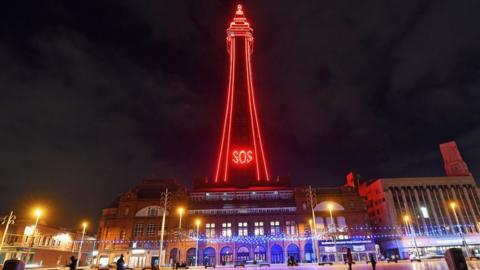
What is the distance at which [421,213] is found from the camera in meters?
74.8

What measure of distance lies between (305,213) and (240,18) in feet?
229

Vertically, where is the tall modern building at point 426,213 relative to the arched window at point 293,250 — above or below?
above

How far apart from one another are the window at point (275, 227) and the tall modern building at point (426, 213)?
29.0 m

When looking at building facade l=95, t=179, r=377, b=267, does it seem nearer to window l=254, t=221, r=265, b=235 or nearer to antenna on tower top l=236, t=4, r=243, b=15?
window l=254, t=221, r=265, b=235

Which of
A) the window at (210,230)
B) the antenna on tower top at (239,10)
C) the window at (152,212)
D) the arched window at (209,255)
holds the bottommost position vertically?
the arched window at (209,255)

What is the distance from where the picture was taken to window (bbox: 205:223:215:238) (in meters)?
64.4

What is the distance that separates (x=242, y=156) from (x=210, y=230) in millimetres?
23796

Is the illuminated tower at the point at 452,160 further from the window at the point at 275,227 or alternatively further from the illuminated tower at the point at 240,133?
the window at the point at 275,227

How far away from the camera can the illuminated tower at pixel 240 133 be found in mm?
79000

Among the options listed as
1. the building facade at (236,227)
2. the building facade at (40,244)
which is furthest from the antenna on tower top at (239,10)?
the building facade at (40,244)

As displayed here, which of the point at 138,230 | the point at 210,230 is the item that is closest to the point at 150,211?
the point at 138,230

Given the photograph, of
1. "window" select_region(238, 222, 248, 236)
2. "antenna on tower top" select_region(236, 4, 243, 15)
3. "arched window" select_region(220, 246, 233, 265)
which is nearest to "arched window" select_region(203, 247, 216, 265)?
"arched window" select_region(220, 246, 233, 265)

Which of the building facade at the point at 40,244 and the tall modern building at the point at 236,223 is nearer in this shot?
the building facade at the point at 40,244

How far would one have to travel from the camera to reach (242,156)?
8212 centimetres
